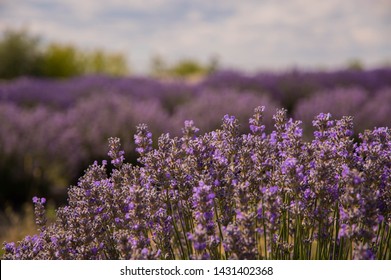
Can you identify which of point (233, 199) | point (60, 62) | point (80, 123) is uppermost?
point (60, 62)

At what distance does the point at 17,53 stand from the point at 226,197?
1732cm

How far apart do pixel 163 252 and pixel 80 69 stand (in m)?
19.0

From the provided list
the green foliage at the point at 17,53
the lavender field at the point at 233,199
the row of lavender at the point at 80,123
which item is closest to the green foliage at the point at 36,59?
the green foliage at the point at 17,53

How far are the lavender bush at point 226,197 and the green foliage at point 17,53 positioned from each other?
55.4 feet

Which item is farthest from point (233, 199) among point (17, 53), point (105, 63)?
point (105, 63)

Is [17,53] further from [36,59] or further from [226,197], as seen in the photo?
[226,197]

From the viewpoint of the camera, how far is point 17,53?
57.9 ft

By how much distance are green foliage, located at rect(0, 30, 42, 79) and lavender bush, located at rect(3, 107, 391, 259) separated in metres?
16.9

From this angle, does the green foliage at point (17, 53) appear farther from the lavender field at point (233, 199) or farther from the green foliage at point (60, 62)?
the lavender field at point (233, 199)

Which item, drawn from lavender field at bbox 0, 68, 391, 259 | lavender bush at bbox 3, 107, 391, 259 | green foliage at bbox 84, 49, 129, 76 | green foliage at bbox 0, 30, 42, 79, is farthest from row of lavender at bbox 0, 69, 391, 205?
green foliage at bbox 84, 49, 129, 76

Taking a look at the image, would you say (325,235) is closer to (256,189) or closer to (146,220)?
(256,189)

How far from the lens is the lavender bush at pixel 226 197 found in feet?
5.43

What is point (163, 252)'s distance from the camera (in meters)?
1.88
